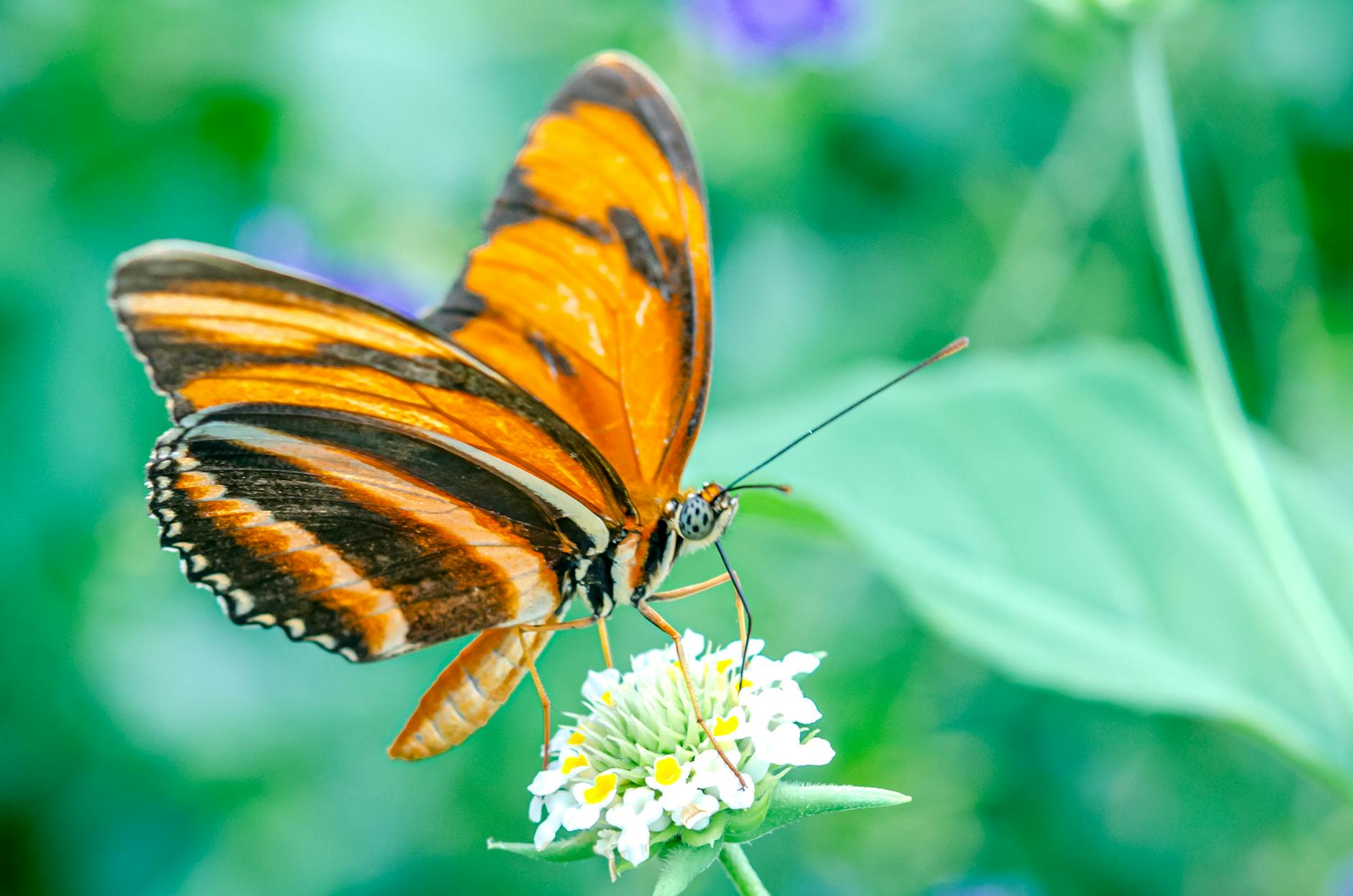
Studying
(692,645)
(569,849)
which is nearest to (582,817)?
(569,849)

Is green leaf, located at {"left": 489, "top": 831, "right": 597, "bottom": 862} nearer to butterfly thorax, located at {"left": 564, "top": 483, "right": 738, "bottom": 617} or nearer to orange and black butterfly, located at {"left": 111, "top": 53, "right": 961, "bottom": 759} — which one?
orange and black butterfly, located at {"left": 111, "top": 53, "right": 961, "bottom": 759}

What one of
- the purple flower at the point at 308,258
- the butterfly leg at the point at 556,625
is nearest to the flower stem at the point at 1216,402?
the butterfly leg at the point at 556,625

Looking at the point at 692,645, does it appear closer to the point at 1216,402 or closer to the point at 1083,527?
the point at 1216,402

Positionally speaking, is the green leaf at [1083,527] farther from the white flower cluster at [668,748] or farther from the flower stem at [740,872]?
the flower stem at [740,872]

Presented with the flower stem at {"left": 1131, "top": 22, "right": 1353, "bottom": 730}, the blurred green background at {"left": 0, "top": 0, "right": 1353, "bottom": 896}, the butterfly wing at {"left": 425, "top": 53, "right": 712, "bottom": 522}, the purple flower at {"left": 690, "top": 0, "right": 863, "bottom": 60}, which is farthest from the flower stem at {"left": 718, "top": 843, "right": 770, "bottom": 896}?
the purple flower at {"left": 690, "top": 0, "right": 863, "bottom": 60}

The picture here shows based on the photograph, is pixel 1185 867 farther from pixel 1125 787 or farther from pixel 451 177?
pixel 451 177
